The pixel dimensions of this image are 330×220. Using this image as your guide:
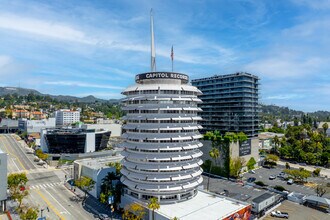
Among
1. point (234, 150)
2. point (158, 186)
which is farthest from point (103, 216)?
point (234, 150)

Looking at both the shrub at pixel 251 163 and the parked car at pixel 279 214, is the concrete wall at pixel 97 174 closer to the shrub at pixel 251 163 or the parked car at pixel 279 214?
the parked car at pixel 279 214

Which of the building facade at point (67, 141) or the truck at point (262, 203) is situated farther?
the building facade at point (67, 141)

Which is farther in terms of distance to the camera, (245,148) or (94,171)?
(245,148)

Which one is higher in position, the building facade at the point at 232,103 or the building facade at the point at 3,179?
the building facade at the point at 232,103

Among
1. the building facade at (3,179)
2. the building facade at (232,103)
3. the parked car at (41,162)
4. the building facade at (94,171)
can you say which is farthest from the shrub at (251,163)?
the parked car at (41,162)

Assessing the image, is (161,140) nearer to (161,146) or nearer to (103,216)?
(161,146)

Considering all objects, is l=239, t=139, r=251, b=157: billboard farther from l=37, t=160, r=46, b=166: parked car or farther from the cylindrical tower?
l=37, t=160, r=46, b=166: parked car
